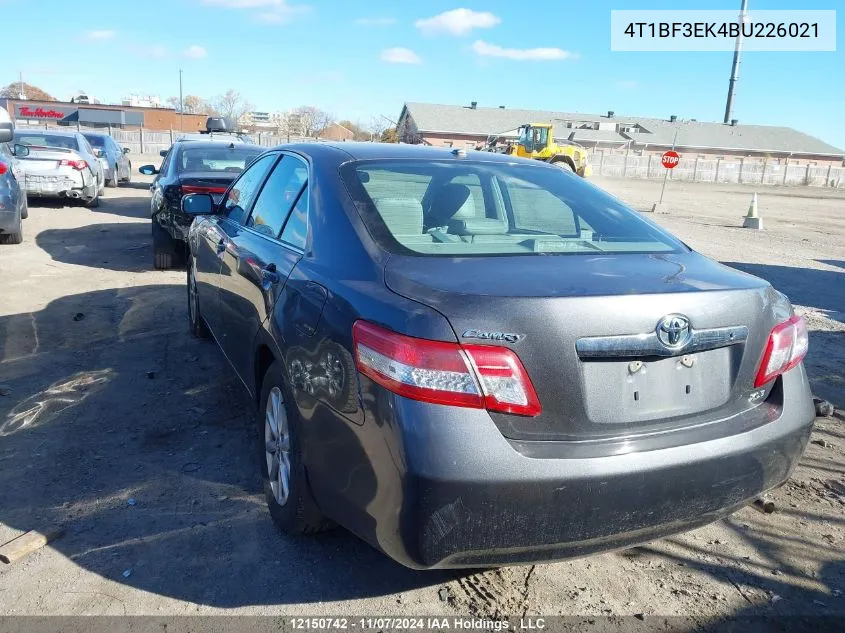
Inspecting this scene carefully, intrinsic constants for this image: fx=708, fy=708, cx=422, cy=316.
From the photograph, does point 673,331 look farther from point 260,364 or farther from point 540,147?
point 540,147

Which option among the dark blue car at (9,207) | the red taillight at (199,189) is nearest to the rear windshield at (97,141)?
the dark blue car at (9,207)

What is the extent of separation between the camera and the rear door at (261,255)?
10.4ft

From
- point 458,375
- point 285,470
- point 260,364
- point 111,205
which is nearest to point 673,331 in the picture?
point 458,375

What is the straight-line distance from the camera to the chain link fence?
180 feet

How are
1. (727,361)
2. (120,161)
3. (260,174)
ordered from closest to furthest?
(727,361), (260,174), (120,161)

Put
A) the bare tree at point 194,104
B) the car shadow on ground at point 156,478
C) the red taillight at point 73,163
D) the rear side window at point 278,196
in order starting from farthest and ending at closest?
the bare tree at point 194,104, the red taillight at point 73,163, the rear side window at point 278,196, the car shadow on ground at point 156,478

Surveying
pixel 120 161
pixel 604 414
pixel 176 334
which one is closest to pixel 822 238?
pixel 176 334

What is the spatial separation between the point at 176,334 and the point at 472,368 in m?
4.53

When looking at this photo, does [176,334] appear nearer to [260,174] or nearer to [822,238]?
[260,174]

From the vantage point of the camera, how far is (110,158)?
19219 millimetres

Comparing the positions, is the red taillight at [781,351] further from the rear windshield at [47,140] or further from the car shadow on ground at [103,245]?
the rear windshield at [47,140]

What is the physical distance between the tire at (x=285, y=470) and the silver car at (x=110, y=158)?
56.9ft

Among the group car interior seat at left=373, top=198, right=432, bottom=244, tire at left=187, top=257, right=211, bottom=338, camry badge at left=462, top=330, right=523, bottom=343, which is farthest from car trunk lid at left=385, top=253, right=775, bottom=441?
tire at left=187, top=257, right=211, bottom=338

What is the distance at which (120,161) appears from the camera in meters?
20.5
